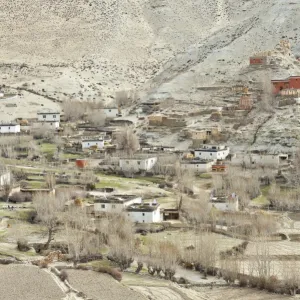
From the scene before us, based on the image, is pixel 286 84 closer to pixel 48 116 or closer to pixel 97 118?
pixel 97 118

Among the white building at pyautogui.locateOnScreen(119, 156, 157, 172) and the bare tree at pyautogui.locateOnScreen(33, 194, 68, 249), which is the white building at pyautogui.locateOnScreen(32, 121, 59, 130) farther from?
the bare tree at pyautogui.locateOnScreen(33, 194, 68, 249)

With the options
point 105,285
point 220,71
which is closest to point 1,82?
point 220,71

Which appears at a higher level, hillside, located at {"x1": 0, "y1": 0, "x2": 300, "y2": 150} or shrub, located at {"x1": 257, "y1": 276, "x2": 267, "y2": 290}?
hillside, located at {"x1": 0, "y1": 0, "x2": 300, "y2": 150}

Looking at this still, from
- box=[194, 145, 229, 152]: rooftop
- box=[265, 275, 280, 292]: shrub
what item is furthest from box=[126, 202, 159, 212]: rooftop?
box=[194, 145, 229, 152]: rooftop

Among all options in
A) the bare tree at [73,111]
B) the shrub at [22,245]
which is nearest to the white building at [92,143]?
the bare tree at [73,111]

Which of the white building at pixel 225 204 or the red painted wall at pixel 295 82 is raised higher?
the red painted wall at pixel 295 82

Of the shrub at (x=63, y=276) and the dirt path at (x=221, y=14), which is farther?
the dirt path at (x=221, y=14)

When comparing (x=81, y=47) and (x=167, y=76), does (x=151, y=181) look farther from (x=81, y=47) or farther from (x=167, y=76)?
(x=81, y=47)

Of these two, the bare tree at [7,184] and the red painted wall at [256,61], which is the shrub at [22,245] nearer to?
the bare tree at [7,184]
